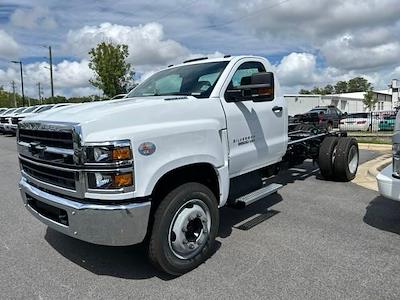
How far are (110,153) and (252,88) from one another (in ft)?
6.07

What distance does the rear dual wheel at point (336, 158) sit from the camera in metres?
7.13

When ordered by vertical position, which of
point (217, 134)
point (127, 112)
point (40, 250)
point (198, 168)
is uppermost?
point (127, 112)

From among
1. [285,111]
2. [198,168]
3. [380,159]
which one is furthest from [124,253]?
[380,159]

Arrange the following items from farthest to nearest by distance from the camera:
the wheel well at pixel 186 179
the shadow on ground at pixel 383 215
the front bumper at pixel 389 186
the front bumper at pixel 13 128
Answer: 1. the front bumper at pixel 13 128
2. the shadow on ground at pixel 383 215
3. the front bumper at pixel 389 186
4. the wheel well at pixel 186 179

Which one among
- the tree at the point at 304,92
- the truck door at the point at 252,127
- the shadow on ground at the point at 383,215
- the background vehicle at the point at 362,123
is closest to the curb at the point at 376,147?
the shadow on ground at the point at 383,215

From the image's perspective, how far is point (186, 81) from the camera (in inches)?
185

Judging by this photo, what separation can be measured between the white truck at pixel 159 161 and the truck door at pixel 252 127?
18 millimetres

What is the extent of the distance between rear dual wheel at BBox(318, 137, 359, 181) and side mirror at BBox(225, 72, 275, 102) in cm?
296

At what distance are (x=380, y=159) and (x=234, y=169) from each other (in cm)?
680

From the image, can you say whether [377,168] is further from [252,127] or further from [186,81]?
[186,81]

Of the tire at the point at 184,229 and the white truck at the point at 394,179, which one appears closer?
the tire at the point at 184,229

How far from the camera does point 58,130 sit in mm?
3377

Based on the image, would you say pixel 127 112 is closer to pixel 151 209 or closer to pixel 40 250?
pixel 151 209

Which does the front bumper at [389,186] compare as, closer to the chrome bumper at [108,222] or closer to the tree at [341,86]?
the chrome bumper at [108,222]
